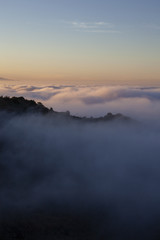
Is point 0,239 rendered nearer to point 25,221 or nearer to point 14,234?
point 14,234

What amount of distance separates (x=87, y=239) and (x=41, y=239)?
A: 106 feet

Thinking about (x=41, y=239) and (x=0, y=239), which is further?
(x=41, y=239)

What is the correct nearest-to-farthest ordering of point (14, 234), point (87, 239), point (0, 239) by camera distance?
point (0, 239) → point (14, 234) → point (87, 239)

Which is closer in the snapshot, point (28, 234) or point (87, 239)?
point (28, 234)

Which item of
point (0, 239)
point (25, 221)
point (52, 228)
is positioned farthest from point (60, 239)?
point (0, 239)

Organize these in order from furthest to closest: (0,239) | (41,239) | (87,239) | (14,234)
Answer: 1. (87,239)
2. (41,239)
3. (14,234)
4. (0,239)

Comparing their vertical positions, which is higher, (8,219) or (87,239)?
(8,219)

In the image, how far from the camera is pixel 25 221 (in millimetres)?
196875

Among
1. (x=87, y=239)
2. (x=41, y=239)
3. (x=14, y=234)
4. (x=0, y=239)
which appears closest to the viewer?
(x=0, y=239)

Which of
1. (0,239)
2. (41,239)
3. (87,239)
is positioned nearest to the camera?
(0,239)

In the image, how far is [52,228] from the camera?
194500 millimetres

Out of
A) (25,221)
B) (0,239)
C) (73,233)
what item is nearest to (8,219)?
(25,221)

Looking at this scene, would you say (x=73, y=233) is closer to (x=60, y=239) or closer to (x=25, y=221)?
(x=60, y=239)

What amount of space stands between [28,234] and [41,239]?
901 cm
